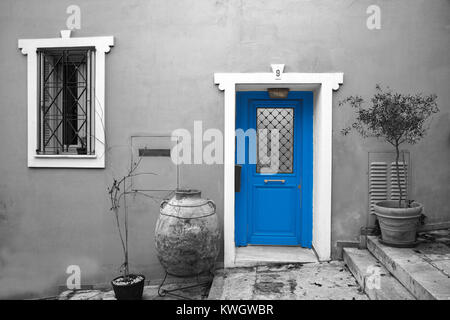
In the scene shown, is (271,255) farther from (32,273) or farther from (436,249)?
(32,273)

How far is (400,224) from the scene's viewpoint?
400 cm

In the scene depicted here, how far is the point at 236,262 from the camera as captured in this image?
4680 mm

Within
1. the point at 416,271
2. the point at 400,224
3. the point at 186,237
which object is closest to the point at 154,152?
the point at 186,237

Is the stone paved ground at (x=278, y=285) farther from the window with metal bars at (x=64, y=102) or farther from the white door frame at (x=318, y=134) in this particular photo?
the window with metal bars at (x=64, y=102)

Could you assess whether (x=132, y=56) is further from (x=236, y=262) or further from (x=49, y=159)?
(x=236, y=262)

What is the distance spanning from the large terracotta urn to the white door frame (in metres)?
0.58

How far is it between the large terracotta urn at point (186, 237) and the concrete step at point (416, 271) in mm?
2018

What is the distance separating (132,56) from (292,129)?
8.63 ft

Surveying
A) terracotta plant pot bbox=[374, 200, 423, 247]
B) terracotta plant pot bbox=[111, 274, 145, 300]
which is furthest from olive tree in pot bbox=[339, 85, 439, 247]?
terracotta plant pot bbox=[111, 274, 145, 300]

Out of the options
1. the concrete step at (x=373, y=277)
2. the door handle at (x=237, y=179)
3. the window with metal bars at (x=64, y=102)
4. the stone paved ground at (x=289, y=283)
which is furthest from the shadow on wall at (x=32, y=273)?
the concrete step at (x=373, y=277)

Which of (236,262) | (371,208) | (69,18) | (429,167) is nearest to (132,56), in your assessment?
(69,18)

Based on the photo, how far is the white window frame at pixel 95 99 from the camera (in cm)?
483

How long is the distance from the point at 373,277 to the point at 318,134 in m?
2.02

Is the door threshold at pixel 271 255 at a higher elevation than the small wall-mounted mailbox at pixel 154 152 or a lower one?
lower
